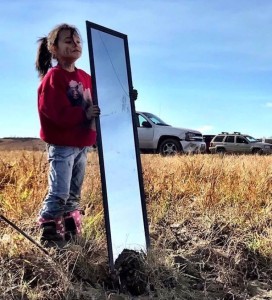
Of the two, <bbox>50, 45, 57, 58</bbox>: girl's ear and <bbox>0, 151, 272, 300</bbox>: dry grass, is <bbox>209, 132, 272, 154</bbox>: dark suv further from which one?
<bbox>50, 45, 57, 58</bbox>: girl's ear

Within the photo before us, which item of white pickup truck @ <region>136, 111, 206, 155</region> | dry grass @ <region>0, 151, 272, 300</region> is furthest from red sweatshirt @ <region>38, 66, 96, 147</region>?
white pickup truck @ <region>136, 111, 206, 155</region>

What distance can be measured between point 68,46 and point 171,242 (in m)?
1.64

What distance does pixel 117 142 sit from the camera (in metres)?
3.80

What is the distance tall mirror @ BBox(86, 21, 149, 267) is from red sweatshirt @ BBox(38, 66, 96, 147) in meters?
0.21

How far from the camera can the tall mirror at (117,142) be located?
3.62 metres

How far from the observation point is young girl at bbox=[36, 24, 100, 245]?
3723 millimetres

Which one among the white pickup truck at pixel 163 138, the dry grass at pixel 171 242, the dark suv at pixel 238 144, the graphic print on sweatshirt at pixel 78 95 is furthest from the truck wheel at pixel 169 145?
the dark suv at pixel 238 144

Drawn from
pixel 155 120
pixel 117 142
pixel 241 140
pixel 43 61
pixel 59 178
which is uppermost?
pixel 155 120

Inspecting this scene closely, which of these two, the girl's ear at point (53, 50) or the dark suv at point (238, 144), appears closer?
the girl's ear at point (53, 50)

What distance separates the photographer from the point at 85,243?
364cm

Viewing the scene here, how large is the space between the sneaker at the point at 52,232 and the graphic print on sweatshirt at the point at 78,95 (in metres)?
0.84

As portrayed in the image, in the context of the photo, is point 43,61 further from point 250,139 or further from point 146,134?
point 250,139

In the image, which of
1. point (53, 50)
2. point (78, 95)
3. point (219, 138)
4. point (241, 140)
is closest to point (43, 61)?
point (53, 50)

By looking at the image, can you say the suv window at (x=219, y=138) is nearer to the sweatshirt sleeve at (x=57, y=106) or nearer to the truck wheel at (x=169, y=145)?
the truck wheel at (x=169, y=145)
